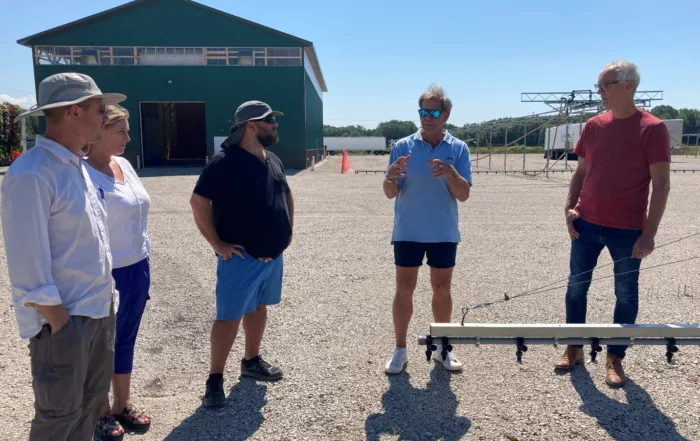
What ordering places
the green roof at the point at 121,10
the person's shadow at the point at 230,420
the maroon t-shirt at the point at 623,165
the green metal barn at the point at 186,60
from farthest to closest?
1. the green metal barn at the point at 186,60
2. the green roof at the point at 121,10
3. the maroon t-shirt at the point at 623,165
4. the person's shadow at the point at 230,420

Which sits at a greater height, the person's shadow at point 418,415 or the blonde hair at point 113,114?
the blonde hair at point 113,114

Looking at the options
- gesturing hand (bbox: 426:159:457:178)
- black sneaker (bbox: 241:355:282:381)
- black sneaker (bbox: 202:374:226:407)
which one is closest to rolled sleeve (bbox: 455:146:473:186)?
gesturing hand (bbox: 426:159:457:178)

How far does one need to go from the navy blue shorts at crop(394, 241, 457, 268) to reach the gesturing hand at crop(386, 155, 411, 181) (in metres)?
0.51

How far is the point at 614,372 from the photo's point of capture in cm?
365

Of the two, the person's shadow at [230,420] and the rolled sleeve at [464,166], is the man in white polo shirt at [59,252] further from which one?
the rolled sleeve at [464,166]

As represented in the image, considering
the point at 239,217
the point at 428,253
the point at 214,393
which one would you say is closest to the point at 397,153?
the point at 428,253

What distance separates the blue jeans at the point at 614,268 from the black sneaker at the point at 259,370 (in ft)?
7.39

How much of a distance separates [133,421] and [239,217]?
135 cm

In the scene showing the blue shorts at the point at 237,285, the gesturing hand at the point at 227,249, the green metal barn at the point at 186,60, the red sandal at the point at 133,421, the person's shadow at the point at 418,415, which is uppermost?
the green metal barn at the point at 186,60

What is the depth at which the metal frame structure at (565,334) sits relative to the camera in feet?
9.52

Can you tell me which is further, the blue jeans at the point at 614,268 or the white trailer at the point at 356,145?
the white trailer at the point at 356,145

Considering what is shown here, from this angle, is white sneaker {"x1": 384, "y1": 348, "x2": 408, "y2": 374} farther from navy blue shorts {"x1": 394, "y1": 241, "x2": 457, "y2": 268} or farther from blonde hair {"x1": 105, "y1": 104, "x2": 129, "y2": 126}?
blonde hair {"x1": 105, "y1": 104, "x2": 129, "y2": 126}

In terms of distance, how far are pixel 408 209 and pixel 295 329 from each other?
1.70 m

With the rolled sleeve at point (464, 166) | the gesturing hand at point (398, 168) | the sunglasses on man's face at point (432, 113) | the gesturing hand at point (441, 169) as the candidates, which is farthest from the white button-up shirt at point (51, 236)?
the rolled sleeve at point (464, 166)
